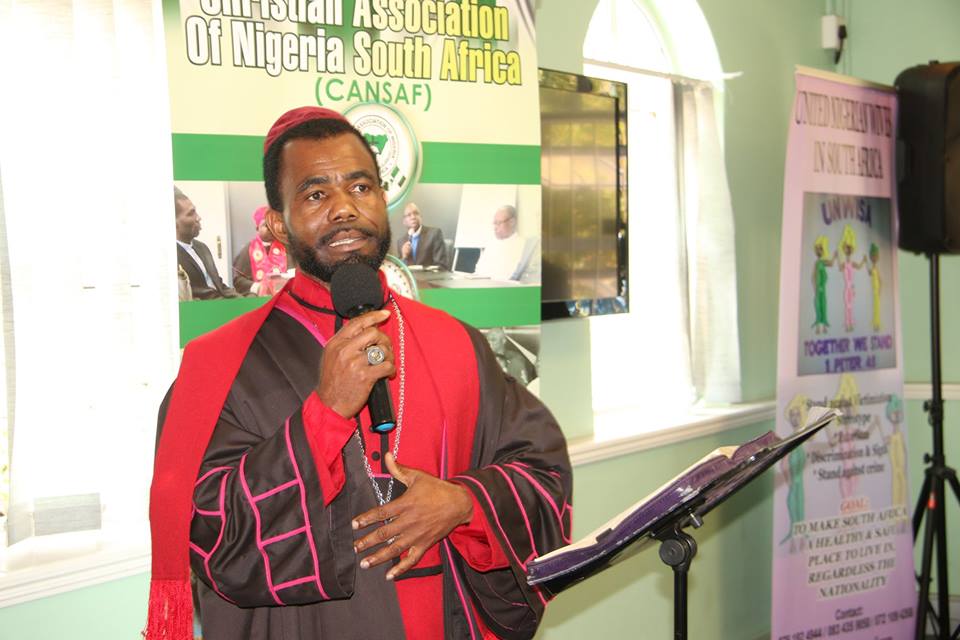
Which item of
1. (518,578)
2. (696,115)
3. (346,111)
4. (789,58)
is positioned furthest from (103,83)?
(789,58)

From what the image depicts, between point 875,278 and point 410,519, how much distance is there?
322 cm

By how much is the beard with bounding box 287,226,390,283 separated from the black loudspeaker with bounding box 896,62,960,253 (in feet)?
9.97

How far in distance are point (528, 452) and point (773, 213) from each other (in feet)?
10.6

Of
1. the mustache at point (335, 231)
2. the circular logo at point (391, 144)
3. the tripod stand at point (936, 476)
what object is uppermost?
the circular logo at point (391, 144)

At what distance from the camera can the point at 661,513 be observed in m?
1.53

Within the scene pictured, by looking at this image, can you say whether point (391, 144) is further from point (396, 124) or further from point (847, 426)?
point (847, 426)

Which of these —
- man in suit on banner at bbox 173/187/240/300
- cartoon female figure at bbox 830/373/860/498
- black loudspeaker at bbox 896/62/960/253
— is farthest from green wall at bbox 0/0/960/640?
man in suit on banner at bbox 173/187/240/300

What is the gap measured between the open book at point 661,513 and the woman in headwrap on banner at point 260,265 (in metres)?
1.14

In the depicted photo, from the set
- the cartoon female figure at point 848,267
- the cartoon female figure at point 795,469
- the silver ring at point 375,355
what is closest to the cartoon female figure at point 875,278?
the cartoon female figure at point 848,267

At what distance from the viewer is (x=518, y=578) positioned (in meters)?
1.95

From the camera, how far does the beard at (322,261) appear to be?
6.30 feet

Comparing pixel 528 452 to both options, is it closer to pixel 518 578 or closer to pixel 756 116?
pixel 518 578

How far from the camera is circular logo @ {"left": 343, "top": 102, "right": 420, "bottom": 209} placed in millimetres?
2670

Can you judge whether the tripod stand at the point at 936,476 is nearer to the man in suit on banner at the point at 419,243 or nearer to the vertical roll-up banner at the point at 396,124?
the vertical roll-up banner at the point at 396,124
